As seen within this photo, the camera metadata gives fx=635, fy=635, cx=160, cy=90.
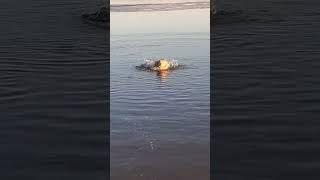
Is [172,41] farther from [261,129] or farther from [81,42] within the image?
[261,129]

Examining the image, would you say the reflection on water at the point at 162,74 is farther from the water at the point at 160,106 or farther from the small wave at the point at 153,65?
the small wave at the point at 153,65

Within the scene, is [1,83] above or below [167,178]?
above

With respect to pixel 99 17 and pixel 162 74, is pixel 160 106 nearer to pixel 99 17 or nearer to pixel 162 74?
pixel 162 74

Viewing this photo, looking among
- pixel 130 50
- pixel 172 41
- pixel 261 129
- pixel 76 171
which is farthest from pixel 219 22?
pixel 76 171

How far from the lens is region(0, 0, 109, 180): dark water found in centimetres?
1079

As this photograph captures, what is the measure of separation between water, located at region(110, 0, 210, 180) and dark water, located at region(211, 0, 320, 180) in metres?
0.39

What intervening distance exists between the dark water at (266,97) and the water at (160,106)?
386 mm

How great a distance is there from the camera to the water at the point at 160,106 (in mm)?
10258

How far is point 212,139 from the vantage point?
38.2 ft

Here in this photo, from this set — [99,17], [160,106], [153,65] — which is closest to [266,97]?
[160,106]

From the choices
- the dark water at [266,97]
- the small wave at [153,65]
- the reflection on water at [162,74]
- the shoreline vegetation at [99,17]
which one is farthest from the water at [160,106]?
the shoreline vegetation at [99,17]

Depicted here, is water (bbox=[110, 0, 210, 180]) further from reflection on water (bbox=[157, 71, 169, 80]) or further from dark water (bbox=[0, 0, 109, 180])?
dark water (bbox=[0, 0, 109, 180])

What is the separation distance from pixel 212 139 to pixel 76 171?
272 cm

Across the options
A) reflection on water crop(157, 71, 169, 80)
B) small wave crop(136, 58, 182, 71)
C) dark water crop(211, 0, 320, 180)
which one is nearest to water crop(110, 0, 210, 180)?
reflection on water crop(157, 71, 169, 80)
